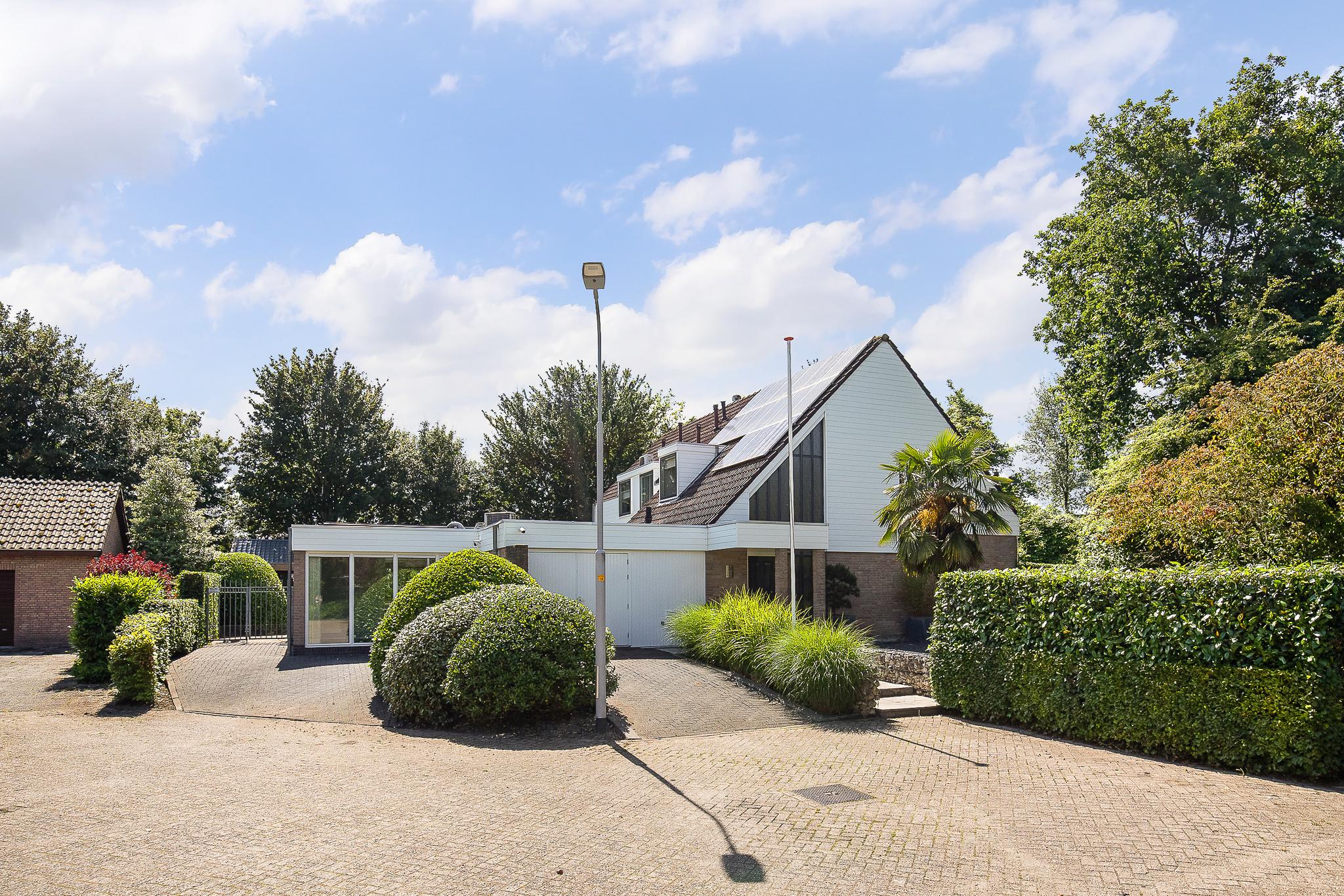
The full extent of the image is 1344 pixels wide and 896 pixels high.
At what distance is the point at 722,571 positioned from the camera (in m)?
23.1

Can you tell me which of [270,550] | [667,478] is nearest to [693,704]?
[667,478]

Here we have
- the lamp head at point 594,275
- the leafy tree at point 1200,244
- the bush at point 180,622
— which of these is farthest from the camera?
the leafy tree at point 1200,244

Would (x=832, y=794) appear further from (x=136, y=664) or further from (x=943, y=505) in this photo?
(x=136, y=664)

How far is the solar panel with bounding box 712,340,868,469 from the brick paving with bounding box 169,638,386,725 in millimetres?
11978

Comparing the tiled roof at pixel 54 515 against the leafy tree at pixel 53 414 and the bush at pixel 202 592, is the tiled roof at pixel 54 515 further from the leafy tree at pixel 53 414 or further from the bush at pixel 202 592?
the leafy tree at pixel 53 414

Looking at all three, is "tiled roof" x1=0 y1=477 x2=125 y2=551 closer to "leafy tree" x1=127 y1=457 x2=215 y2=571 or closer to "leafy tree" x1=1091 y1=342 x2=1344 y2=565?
"leafy tree" x1=127 y1=457 x2=215 y2=571

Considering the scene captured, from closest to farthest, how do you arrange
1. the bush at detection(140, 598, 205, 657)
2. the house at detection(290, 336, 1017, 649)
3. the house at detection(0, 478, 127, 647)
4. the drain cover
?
the drain cover
the bush at detection(140, 598, 205, 657)
the house at detection(290, 336, 1017, 649)
the house at detection(0, 478, 127, 647)

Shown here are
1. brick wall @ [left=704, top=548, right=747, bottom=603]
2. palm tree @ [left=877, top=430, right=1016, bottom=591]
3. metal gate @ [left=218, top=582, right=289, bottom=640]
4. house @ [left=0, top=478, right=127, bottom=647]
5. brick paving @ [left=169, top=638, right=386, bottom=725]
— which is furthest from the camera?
metal gate @ [left=218, top=582, right=289, bottom=640]

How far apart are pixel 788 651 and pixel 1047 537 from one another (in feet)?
76.8

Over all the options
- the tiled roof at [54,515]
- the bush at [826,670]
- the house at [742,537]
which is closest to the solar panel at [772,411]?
the house at [742,537]

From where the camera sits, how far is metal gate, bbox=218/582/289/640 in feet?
86.0

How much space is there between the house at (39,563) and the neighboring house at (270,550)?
1841cm

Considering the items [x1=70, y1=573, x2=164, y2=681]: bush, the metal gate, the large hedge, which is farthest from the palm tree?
the metal gate

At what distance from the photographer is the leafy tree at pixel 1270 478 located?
12891 millimetres
